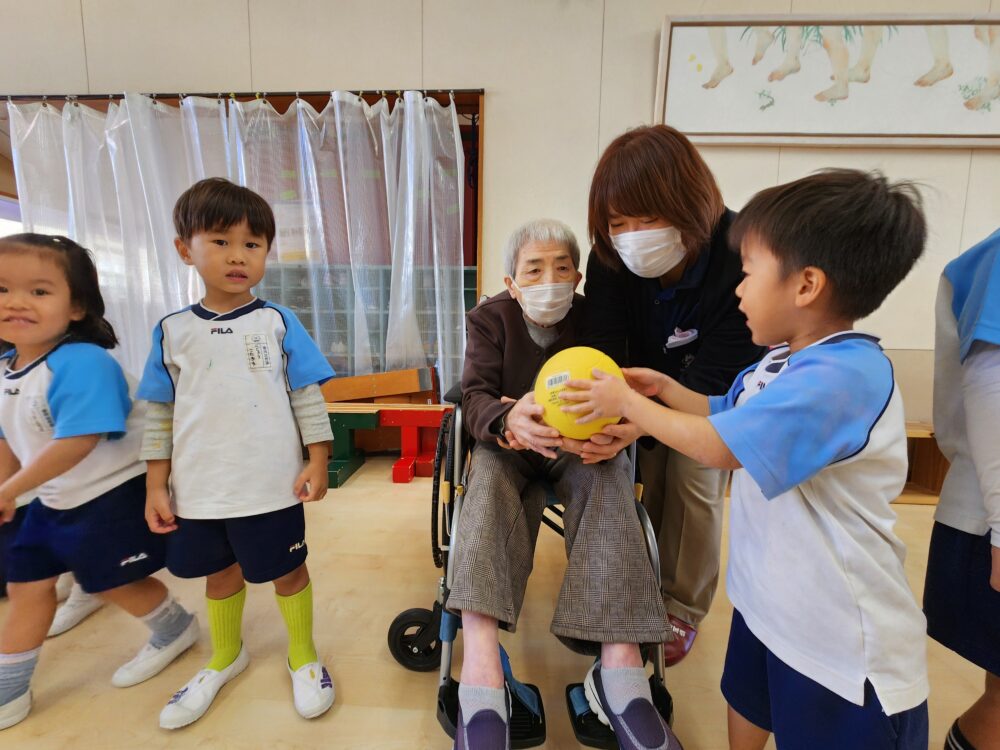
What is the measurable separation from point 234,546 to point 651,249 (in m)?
1.21

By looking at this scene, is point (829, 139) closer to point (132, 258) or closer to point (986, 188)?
point (986, 188)

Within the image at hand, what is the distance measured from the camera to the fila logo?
3.58ft

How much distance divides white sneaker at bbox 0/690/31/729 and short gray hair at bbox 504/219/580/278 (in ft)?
5.22

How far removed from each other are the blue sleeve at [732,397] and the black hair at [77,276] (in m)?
1.44

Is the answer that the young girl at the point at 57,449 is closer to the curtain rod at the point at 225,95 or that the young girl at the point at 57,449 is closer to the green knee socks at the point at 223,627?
the green knee socks at the point at 223,627

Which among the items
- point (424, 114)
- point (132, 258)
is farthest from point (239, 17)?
point (132, 258)

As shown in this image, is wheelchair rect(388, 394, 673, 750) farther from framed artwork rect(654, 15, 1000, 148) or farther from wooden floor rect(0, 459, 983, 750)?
framed artwork rect(654, 15, 1000, 148)

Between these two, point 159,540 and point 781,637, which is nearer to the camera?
point 781,637

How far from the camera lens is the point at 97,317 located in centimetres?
112

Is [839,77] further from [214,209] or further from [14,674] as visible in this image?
[14,674]

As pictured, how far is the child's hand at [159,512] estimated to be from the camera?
104cm

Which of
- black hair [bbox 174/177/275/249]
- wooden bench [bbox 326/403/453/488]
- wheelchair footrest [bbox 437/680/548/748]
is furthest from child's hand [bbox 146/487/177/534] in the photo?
wooden bench [bbox 326/403/453/488]

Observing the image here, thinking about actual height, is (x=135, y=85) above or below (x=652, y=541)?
above

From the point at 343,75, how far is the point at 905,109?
10.2 ft
